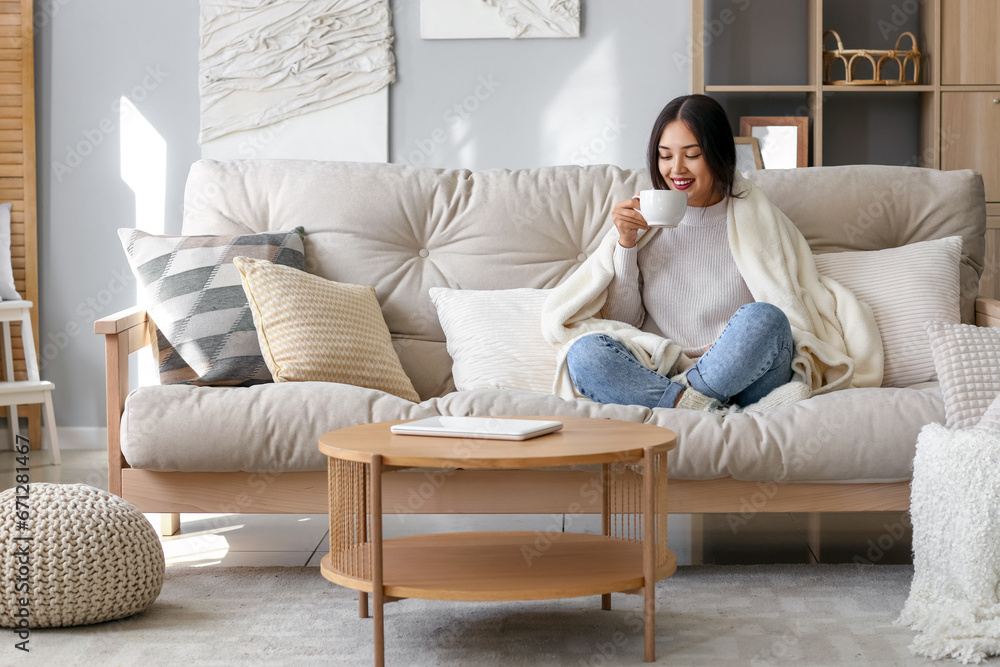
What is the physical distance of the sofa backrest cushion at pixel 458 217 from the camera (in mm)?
2318

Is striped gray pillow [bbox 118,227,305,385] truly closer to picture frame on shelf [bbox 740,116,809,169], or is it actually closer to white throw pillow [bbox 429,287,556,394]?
white throw pillow [bbox 429,287,556,394]

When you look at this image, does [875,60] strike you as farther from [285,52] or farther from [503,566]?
[503,566]

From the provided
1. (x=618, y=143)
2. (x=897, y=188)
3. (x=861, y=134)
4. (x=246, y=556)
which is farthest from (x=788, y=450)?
(x=861, y=134)

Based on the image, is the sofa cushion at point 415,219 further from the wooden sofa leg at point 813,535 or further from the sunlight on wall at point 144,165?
the sunlight on wall at point 144,165

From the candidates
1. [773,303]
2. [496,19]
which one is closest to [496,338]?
[773,303]

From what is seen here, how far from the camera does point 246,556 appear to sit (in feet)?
6.66

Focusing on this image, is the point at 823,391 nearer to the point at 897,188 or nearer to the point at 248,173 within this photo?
the point at 897,188

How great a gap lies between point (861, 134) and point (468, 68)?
1413 mm

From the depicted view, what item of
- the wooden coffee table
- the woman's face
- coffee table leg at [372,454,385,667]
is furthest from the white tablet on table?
the woman's face

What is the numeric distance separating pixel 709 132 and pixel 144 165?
2103 millimetres

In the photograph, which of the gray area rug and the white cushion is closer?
the gray area rug

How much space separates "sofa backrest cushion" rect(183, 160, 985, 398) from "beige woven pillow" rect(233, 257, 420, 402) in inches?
7.9

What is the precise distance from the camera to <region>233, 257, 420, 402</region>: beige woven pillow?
6.48 ft

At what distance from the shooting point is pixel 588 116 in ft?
11.0
